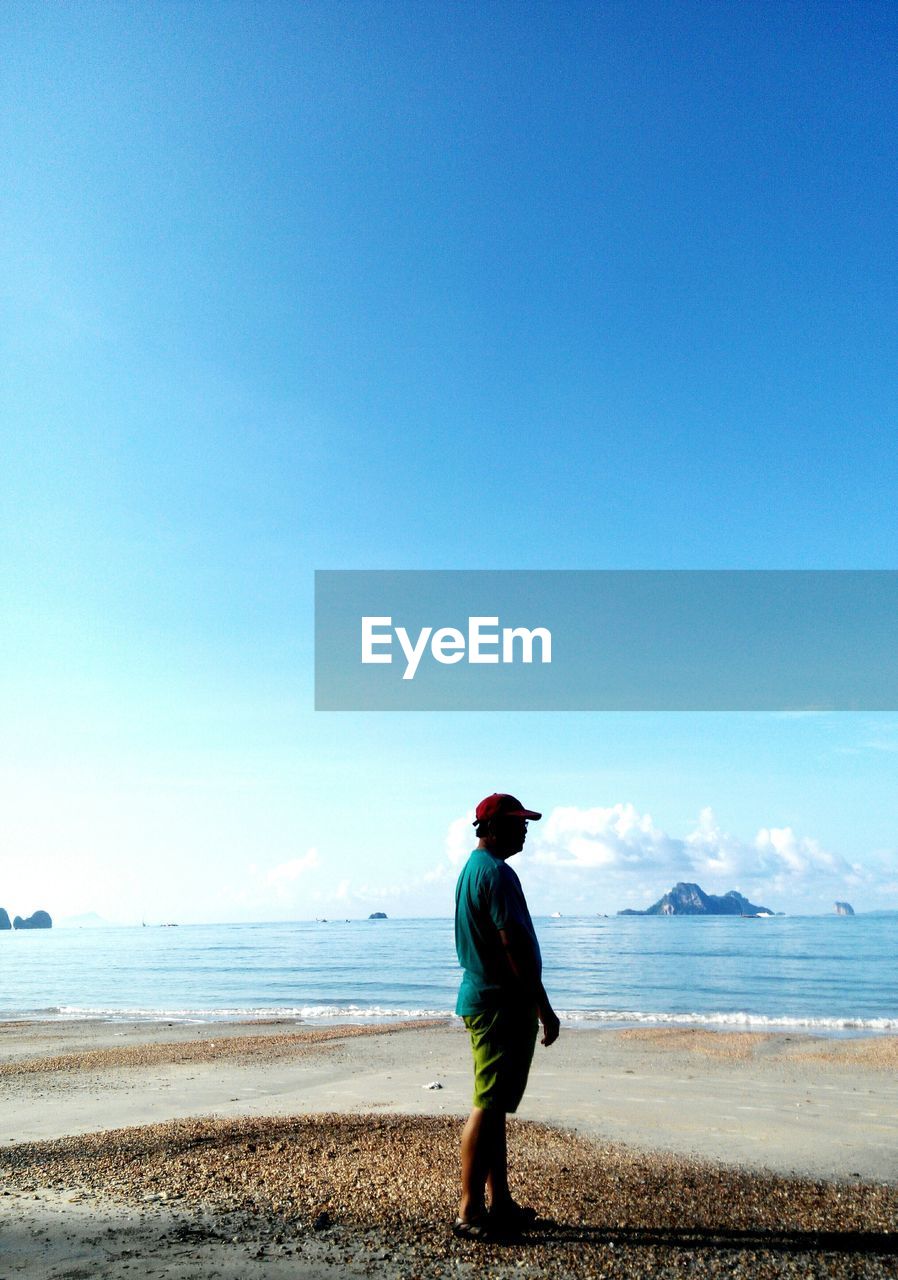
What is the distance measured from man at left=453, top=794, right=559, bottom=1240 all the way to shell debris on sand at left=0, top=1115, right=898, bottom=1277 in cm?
24

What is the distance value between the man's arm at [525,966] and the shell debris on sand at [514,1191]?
1050mm

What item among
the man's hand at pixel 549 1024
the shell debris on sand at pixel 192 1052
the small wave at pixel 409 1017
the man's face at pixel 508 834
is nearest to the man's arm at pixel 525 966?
the man's hand at pixel 549 1024

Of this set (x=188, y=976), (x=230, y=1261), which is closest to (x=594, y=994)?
(x=188, y=976)

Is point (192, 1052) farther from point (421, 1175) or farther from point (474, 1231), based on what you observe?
point (474, 1231)

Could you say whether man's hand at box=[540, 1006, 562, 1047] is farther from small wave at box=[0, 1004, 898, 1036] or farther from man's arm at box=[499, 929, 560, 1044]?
small wave at box=[0, 1004, 898, 1036]

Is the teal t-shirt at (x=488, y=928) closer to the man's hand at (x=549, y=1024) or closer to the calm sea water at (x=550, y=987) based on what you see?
the man's hand at (x=549, y=1024)

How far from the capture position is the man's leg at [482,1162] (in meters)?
4.45

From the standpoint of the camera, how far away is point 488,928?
15.0 ft

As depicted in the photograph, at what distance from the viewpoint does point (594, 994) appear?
97.8 feet

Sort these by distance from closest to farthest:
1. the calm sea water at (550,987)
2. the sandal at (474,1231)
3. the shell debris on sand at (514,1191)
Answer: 1. the shell debris on sand at (514,1191)
2. the sandal at (474,1231)
3. the calm sea water at (550,987)

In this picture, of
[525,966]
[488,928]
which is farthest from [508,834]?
[525,966]

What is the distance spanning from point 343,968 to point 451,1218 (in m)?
44.0

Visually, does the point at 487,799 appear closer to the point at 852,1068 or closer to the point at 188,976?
the point at 852,1068

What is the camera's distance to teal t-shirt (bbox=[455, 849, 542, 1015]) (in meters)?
4.52
